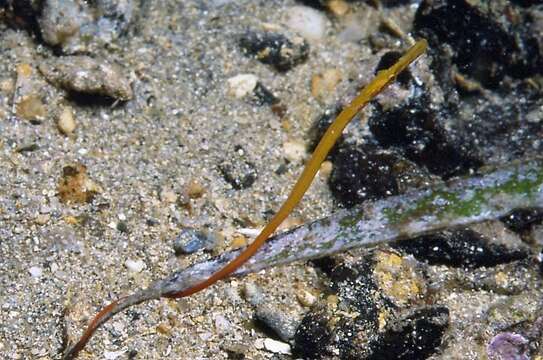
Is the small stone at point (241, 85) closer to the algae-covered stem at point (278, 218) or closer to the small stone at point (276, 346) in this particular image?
the algae-covered stem at point (278, 218)

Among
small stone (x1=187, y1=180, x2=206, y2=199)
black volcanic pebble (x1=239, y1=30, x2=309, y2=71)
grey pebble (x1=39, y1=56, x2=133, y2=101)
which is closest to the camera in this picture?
small stone (x1=187, y1=180, x2=206, y2=199)

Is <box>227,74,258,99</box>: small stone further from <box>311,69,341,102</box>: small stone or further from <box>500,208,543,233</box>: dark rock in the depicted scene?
<box>500,208,543,233</box>: dark rock

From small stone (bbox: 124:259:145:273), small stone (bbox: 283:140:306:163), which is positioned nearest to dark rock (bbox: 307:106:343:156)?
small stone (bbox: 283:140:306:163)

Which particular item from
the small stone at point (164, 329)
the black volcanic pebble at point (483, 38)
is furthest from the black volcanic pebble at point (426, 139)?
the small stone at point (164, 329)

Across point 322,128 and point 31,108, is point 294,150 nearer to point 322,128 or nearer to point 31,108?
point 322,128

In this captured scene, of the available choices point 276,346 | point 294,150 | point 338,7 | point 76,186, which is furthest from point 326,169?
point 76,186

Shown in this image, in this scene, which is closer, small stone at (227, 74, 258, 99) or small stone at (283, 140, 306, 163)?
small stone at (283, 140, 306, 163)
